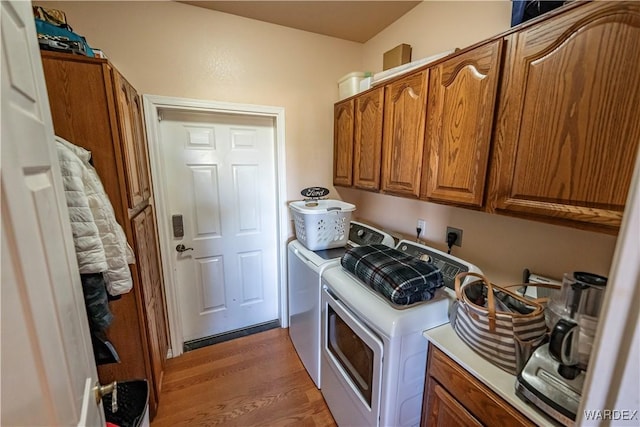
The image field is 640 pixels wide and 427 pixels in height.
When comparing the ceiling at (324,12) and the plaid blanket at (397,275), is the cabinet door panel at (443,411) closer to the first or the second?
the plaid blanket at (397,275)

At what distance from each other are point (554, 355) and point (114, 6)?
2661 millimetres

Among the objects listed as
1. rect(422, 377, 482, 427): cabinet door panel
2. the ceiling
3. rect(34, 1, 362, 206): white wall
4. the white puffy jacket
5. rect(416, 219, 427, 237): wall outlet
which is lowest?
rect(422, 377, 482, 427): cabinet door panel

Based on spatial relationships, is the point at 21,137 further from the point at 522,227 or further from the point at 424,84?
the point at 522,227

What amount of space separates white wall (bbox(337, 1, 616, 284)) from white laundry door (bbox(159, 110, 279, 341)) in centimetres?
114

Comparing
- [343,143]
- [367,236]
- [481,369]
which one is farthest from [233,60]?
[481,369]

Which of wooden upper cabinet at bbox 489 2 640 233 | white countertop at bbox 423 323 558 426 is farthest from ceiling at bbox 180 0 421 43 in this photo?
white countertop at bbox 423 323 558 426

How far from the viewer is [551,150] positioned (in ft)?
2.83

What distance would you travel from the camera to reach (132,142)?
140 cm

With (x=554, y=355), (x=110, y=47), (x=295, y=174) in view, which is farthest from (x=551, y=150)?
(x=110, y=47)

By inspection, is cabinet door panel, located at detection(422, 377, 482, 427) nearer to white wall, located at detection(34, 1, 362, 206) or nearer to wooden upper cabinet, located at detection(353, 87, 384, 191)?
wooden upper cabinet, located at detection(353, 87, 384, 191)

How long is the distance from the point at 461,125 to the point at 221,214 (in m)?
1.80

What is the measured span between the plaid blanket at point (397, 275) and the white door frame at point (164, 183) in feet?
3.40

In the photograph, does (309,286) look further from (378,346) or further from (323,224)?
(378,346)

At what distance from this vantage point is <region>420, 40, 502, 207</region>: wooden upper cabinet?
1.03 m
